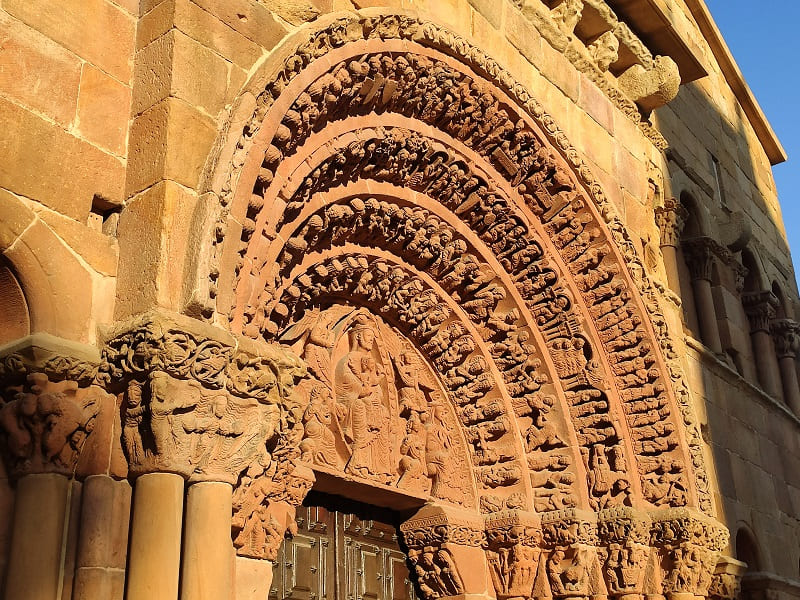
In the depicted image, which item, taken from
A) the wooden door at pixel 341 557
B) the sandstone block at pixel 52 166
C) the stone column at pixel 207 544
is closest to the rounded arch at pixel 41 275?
the sandstone block at pixel 52 166

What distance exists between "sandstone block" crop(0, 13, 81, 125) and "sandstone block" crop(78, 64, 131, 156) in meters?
0.05

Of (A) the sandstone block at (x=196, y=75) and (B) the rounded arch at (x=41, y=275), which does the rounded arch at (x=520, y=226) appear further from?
(B) the rounded arch at (x=41, y=275)

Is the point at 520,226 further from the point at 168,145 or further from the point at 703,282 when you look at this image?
the point at 168,145

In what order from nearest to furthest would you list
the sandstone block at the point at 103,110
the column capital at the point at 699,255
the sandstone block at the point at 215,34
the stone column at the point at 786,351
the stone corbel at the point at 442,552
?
1. the sandstone block at the point at 103,110
2. the sandstone block at the point at 215,34
3. the stone corbel at the point at 442,552
4. the column capital at the point at 699,255
5. the stone column at the point at 786,351

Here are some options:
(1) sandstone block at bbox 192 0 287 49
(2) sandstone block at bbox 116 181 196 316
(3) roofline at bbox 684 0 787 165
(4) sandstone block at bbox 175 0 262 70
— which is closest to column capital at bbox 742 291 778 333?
(3) roofline at bbox 684 0 787 165

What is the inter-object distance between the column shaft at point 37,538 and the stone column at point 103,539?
8 cm

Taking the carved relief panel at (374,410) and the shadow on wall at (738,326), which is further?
the shadow on wall at (738,326)

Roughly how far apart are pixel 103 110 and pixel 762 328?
840 centimetres

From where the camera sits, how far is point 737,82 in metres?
11.8

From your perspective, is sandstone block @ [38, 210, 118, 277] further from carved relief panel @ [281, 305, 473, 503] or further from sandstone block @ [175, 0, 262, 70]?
carved relief panel @ [281, 305, 473, 503]

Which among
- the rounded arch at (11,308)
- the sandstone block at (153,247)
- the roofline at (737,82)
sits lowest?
the rounded arch at (11,308)

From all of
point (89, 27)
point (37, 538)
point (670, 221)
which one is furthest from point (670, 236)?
point (37, 538)

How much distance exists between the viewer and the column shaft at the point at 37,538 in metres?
3.09

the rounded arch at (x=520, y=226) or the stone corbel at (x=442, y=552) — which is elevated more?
the rounded arch at (x=520, y=226)
